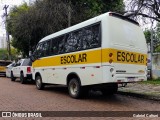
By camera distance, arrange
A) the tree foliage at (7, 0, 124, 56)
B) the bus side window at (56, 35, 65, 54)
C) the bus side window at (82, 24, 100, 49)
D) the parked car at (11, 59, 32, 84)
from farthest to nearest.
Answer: the tree foliage at (7, 0, 124, 56) → the parked car at (11, 59, 32, 84) → the bus side window at (56, 35, 65, 54) → the bus side window at (82, 24, 100, 49)

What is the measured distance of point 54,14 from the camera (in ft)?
71.7

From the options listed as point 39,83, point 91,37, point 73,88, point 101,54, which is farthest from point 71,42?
point 39,83

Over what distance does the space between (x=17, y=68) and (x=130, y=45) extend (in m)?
12.1

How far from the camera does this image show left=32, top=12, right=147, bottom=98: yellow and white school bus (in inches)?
361

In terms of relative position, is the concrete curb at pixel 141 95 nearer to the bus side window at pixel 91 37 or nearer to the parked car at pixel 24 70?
the bus side window at pixel 91 37

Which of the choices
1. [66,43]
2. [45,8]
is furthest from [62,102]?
[45,8]

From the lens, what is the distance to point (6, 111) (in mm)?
8250

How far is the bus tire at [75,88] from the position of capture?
34.5 feet

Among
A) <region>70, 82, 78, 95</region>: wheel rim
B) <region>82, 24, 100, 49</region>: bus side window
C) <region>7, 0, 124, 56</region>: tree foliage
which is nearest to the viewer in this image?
<region>82, 24, 100, 49</region>: bus side window

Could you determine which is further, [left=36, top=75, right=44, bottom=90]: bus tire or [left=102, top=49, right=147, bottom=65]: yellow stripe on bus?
[left=36, top=75, right=44, bottom=90]: bus tire

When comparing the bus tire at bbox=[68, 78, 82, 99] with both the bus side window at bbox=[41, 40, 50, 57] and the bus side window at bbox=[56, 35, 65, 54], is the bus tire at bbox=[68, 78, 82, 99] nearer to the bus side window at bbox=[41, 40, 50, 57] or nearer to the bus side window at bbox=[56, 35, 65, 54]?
the bus side window at bbox=[56, 35, 65, 54]

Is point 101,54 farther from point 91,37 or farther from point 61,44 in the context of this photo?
point 61,44

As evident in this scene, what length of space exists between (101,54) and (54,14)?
1339 cm

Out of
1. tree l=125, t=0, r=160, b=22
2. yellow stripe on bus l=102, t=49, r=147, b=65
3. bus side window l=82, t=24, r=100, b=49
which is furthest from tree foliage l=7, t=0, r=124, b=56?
yellow stripe on bus l=102, t=49, r=147, b=65
